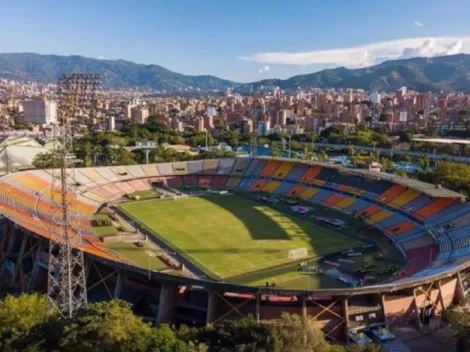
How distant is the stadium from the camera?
74.4 ft

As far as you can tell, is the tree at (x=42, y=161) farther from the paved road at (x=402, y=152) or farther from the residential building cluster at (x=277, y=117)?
the paved road at (x=402, y=152)

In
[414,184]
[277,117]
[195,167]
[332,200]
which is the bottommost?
[332,200]

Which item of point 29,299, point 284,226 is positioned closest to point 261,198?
point 284,226

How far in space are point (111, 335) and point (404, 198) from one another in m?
31.3

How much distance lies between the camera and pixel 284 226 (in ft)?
130

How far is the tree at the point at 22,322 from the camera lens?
54.9ft

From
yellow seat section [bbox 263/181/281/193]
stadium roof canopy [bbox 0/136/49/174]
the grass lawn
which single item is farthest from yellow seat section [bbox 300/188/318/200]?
stadium roof canopy [bbox 0/136/49/174]

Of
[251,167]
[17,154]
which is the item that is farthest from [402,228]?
[17,154]

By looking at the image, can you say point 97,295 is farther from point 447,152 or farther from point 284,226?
point 447,152

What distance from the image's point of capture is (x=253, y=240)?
1425 inches

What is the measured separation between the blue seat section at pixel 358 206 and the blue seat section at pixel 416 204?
3682 mm

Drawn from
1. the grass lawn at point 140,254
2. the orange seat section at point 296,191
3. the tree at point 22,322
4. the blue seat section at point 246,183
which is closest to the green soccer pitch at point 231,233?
the grass lawn at point 140,254

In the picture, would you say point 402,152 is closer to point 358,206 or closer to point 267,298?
point 358,206

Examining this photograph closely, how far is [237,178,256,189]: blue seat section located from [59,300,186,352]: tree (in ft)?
121
